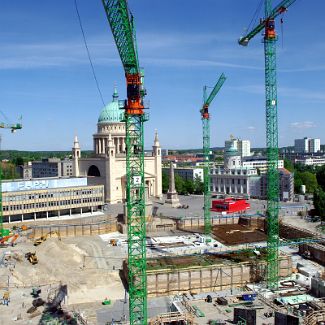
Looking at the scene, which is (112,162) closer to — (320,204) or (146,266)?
(320,204)

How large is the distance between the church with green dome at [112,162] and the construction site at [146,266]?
24.2 m

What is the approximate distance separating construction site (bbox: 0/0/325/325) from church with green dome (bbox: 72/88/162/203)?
24.2 metres

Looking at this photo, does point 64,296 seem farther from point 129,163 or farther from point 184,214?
point 184,214

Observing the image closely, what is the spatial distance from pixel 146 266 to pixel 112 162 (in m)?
50.0

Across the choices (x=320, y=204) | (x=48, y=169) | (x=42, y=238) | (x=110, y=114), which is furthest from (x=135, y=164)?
(x=48, y=169)

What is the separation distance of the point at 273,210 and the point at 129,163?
23293mm

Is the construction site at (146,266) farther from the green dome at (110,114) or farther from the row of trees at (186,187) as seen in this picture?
the row of trees at (186,187)

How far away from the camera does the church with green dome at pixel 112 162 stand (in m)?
96.2

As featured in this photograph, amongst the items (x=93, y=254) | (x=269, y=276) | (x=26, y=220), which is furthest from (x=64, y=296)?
(x=26, y=220)

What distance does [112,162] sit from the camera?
314ft

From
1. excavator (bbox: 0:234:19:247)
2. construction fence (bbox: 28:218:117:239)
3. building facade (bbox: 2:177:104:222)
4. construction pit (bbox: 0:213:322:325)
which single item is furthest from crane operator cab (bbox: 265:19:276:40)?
building facade (bbox: 2:177:104:222)

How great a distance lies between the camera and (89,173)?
105125 mm

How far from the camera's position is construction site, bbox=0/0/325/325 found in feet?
117

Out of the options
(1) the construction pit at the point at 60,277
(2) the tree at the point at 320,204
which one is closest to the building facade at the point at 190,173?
(2) the tree at the point at 320,204
